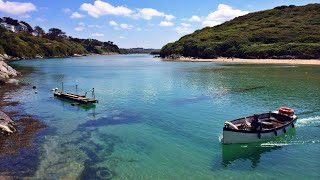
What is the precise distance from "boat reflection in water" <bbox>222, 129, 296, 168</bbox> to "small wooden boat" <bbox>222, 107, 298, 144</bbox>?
487 millimetres

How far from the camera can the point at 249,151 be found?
2973 cm

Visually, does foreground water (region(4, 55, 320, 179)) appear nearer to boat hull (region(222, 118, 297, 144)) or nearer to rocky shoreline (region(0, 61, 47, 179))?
rocky shoreline (region(0, 61, 47, 179))

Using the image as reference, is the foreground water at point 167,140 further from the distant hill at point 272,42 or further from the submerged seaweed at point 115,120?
the distant hill at point 272,42

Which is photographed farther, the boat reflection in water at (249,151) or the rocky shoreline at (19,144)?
the boat reflection in water at (249,151)

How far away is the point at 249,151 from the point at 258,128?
3.11 meters

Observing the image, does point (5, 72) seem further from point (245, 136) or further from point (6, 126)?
point (245, 136)

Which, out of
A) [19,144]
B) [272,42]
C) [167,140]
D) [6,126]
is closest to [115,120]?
[167,140]

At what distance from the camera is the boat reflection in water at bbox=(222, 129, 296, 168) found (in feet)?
90.3

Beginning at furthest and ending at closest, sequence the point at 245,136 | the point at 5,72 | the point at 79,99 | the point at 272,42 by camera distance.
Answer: the point at 272,42 < the point at 5,72 < the point at 79,99 < the point at 245,136

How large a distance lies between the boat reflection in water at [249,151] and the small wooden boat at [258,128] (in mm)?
487

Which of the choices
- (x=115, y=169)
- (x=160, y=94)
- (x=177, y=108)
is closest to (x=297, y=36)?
(x=160, y=94)

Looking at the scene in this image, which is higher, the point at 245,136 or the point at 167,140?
the point at 245,136

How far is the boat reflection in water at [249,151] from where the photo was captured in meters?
27.5

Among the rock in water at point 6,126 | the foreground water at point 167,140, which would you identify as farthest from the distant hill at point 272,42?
the rock in water at point 6,126
